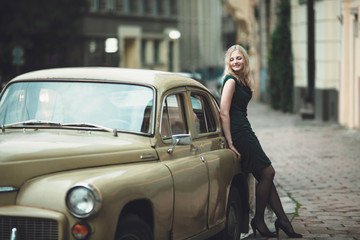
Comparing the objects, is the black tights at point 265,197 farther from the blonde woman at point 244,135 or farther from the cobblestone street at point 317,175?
the cobblestone street at point 317,175

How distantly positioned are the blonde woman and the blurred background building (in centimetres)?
1433

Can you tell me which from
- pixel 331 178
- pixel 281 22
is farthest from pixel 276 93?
pixel 331 178

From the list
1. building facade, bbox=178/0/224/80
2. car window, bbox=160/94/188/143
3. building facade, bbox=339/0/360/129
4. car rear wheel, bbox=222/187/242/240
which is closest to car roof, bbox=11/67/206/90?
car window, bbox=160/94/188/143

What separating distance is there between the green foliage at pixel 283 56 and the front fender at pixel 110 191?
25045mm

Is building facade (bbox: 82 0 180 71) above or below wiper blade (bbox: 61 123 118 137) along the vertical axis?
above

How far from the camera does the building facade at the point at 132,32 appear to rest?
55.7 meters

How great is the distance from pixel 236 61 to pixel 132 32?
5361 centimetres

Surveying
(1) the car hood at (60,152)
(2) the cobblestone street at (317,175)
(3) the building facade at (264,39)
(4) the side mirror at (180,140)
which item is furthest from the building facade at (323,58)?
(1) the car hood at (60,152)

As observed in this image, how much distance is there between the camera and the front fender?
16.4 feet

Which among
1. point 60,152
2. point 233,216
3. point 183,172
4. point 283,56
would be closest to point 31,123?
point 60,152

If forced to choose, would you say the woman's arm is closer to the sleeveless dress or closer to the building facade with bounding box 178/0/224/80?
the sleeveless dress

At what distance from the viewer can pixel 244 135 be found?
772 centimetres

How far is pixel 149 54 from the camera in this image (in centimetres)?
6406

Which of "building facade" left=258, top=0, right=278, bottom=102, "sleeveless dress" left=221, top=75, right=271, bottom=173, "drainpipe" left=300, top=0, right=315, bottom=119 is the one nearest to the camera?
"sleeveless dress" left=221, top=75, right=271, bottom=173
